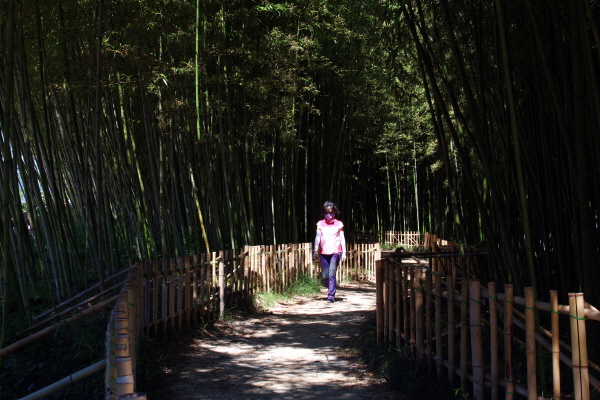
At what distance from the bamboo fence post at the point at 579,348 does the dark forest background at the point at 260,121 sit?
66 cm

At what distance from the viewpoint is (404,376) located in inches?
131

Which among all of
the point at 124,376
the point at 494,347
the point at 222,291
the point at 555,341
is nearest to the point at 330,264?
the point at 222,291

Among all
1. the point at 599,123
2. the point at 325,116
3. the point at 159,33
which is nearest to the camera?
the point at 599,123

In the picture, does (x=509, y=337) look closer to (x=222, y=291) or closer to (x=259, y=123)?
(x=222, y=291)

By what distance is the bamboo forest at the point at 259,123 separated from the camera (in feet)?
10.5

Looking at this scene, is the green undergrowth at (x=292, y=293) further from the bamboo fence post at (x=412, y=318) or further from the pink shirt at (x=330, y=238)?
the bamboo fence post at (x=412, y=318)

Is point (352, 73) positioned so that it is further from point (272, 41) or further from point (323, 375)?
point (323, 375)

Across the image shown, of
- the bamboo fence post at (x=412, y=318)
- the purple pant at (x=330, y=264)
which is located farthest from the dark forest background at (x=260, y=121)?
the purple pant at (x=330, y=264)

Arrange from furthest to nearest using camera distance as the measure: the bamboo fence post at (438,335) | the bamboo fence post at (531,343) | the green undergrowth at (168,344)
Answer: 1. the green undergrowth at (168,344)
2. the bamboo fence post at (438,335)
3. the bamboo fence post at (531,343)

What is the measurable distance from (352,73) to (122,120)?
3966mm

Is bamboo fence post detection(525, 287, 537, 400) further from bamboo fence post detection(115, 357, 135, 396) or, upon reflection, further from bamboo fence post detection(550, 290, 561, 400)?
bamboo fence post detection(115, 357, 135, 396)

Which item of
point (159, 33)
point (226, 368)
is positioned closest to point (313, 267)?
point (159, 33)

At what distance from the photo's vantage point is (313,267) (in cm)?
859

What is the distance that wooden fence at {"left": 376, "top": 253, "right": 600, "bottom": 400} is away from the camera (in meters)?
2.09
